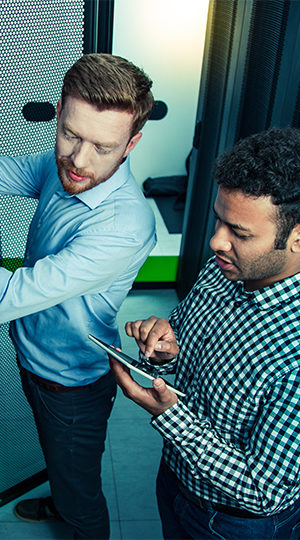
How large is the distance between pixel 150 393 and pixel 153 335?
15 centimetres

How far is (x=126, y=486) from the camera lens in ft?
7.34

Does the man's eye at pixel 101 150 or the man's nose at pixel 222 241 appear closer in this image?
the man's nose at pixel 222 241

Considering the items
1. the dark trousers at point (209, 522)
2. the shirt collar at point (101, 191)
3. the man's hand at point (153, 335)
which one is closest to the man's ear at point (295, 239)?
the man's hand at point (153, 335)

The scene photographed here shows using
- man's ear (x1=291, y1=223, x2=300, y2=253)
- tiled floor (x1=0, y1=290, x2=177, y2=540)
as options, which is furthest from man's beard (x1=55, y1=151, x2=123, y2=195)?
tiled floor (x1=0, y1=290, x2=177, y2=540)

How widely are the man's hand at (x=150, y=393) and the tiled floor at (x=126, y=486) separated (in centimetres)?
103

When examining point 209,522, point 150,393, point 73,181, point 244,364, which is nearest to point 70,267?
point 73,181

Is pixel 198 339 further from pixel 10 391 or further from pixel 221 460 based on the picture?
pixel 10 391

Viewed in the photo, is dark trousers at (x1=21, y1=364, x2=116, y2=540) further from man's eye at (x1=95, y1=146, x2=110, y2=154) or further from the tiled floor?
man's eye at (x1=95, y1=146, x2=110, y2=154)

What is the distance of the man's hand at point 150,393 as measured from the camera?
46.9 inches

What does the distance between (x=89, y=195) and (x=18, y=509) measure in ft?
4.32

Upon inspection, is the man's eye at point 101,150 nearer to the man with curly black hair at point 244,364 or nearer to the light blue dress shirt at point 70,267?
the light blue dress shirt at point 70,267

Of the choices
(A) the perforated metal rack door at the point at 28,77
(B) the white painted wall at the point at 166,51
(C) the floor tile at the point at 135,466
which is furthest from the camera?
(B) the white painted wall at the point at 166,51

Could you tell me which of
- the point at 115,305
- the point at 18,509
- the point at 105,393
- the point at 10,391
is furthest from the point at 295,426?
the point at 18,509

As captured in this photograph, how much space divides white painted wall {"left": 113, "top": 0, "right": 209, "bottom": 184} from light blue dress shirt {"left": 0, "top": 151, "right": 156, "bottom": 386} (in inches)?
65.7
